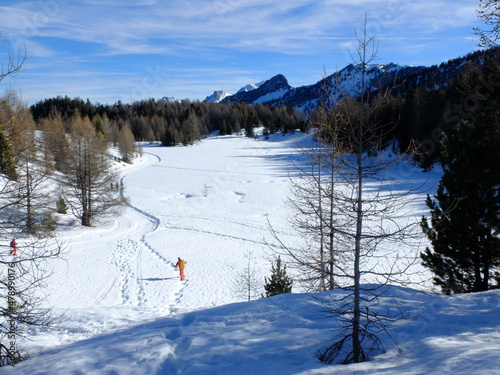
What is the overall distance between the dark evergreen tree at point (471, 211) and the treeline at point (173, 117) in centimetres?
8661

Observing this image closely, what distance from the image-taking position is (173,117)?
125 meters

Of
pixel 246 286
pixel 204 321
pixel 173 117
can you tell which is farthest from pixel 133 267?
pixel 173 117

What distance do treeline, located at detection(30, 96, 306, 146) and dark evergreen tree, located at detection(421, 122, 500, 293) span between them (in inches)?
3410

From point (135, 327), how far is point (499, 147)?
35.6ft

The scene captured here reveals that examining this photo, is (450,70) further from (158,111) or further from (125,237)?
(125,237)

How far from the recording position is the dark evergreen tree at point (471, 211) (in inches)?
372

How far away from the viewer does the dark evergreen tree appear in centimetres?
945

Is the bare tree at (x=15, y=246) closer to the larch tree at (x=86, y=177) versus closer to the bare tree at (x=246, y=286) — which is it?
the bare tree at (x=246, y=286)

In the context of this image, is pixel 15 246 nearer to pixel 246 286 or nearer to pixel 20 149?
pixel 20 149

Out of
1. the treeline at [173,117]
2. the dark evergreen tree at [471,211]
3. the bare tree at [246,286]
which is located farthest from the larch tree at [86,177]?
the treeline at [173,117]

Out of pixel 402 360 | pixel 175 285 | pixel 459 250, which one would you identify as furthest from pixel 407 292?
pixel 175 285

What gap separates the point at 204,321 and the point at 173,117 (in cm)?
12375

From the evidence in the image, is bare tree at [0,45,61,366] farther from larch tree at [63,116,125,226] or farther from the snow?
larch tree at [63,116,125,226]

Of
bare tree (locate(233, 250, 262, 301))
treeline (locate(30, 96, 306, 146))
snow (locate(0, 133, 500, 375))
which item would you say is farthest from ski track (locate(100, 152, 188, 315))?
treeline (locate(30, 96, 306, 146))
